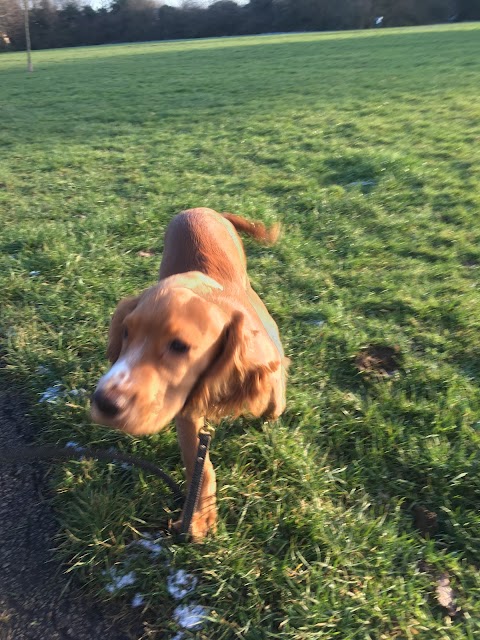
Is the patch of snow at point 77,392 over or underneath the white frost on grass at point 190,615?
over

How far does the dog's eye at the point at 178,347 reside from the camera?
158 centimetres

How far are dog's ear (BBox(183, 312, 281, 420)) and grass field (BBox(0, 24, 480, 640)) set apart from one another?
0.52 meters

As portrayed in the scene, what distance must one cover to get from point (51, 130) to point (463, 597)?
368 inches

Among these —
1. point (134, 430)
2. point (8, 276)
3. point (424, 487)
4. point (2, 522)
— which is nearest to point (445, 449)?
point (424, 487)

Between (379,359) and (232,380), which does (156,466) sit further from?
(379,359)

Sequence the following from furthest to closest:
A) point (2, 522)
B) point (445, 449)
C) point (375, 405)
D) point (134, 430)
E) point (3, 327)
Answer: point (3, 327) < point (375, 405) < point (445, 449) < point (2, 522) < point (134, 430)

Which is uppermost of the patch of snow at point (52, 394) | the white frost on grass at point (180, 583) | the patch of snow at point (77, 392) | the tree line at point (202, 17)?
the tree line at point (202, 17)

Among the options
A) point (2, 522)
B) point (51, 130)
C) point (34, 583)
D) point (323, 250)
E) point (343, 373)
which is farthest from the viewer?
point (51, 130)

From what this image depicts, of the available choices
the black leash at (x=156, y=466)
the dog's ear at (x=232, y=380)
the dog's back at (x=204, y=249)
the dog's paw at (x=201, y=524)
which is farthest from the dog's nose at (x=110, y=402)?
the dog's back at (x=204, y=249)

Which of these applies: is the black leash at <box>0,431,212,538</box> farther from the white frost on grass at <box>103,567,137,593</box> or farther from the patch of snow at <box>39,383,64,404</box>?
the patch of snow at <box>39,383,64,404</box>

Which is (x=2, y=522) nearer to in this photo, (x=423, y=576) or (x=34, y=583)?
(x=34, y=583)

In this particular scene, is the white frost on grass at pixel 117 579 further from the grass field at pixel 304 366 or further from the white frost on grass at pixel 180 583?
the white frost on grass at pixel 180 583

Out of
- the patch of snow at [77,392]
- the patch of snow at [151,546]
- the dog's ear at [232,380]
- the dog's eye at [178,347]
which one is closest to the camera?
the dog's eye at [178,347]

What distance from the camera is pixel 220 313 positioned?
68.3 inches
